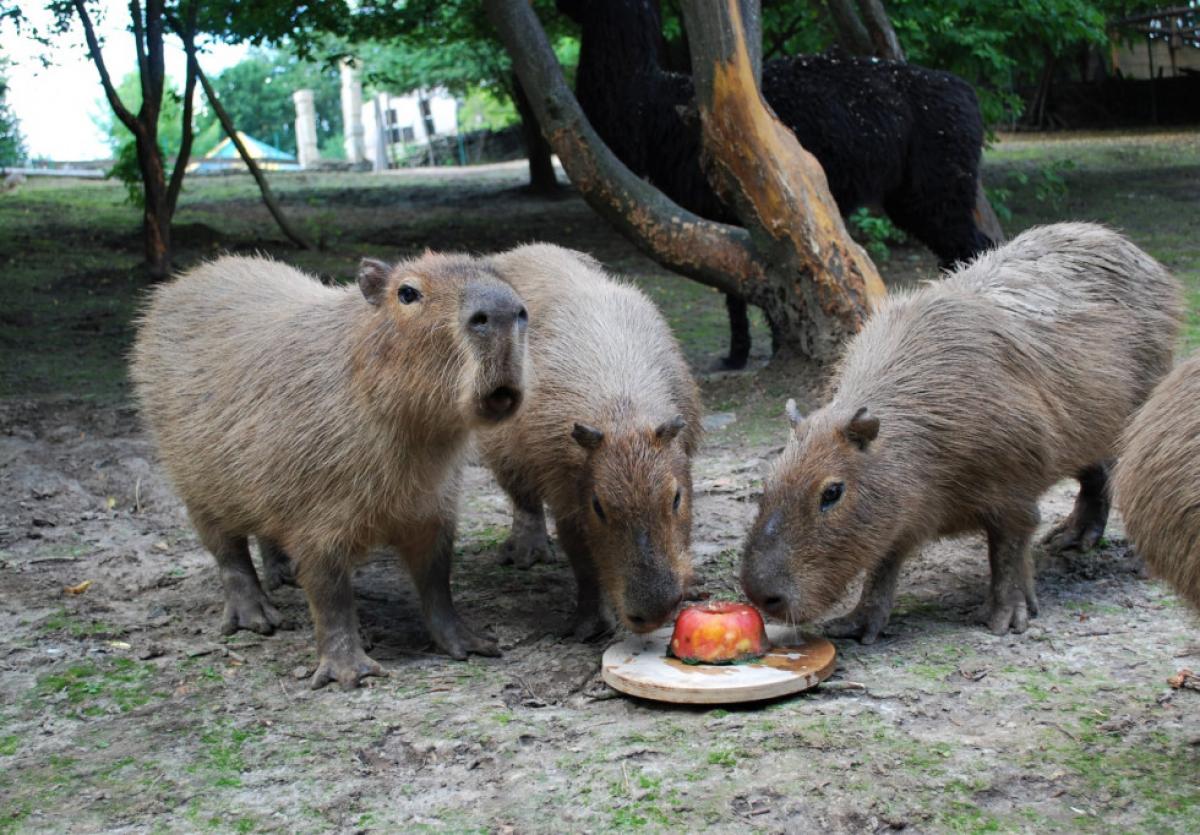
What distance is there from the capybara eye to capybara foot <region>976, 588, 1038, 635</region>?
683mm

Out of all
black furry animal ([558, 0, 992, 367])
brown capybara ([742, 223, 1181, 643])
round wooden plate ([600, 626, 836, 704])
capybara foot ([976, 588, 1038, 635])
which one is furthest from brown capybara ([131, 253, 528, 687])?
black furry animal ([558, 0, 992, 367])

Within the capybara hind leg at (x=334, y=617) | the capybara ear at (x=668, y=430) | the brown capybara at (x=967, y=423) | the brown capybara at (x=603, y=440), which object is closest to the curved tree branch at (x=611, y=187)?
the brown capybara at (x=603, y=440)

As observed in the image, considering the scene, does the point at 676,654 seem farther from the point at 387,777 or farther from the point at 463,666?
the point at 387,777

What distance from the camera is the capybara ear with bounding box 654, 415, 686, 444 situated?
4.09m

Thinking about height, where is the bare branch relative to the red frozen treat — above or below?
above

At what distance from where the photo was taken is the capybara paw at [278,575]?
206 inches

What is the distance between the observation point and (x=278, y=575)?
17.3 feet

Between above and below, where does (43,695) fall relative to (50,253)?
below

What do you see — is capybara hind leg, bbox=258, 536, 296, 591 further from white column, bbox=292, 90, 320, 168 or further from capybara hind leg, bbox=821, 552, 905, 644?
white column, bbox=292, 90, 320, 168

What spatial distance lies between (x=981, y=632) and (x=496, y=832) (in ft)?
6.44

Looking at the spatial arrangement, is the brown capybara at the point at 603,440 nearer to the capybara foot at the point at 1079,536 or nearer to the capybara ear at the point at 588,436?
the capybara ear at the point at 588,436

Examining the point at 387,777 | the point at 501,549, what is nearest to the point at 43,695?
the point at 387,777

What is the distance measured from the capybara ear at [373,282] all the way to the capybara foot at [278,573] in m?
1.53

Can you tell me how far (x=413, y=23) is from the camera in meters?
13.0
